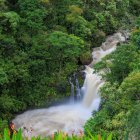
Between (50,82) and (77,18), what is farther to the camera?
(77,18)

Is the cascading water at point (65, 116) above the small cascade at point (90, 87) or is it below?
below

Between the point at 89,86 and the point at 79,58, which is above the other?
the point at 79,58

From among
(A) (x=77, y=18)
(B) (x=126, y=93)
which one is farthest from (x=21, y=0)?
(B) (x=126, y=93)

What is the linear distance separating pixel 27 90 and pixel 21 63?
1.28 metres

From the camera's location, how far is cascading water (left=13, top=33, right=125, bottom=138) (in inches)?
550

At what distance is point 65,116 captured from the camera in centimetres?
1495

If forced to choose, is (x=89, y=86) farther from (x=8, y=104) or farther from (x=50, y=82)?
(x=8, y=104)

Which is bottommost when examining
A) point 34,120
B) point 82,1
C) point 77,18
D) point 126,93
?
point 34,120

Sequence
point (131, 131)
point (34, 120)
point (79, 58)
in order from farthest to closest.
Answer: point (79, 58) → point (34, 120) → point (131, 131)

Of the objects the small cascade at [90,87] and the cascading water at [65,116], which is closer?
the cascading water at [65,116]

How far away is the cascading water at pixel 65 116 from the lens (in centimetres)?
1398

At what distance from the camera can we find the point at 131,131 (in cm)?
846

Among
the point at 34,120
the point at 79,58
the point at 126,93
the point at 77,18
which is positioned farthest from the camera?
the point at 77,18

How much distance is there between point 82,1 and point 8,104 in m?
8.99
